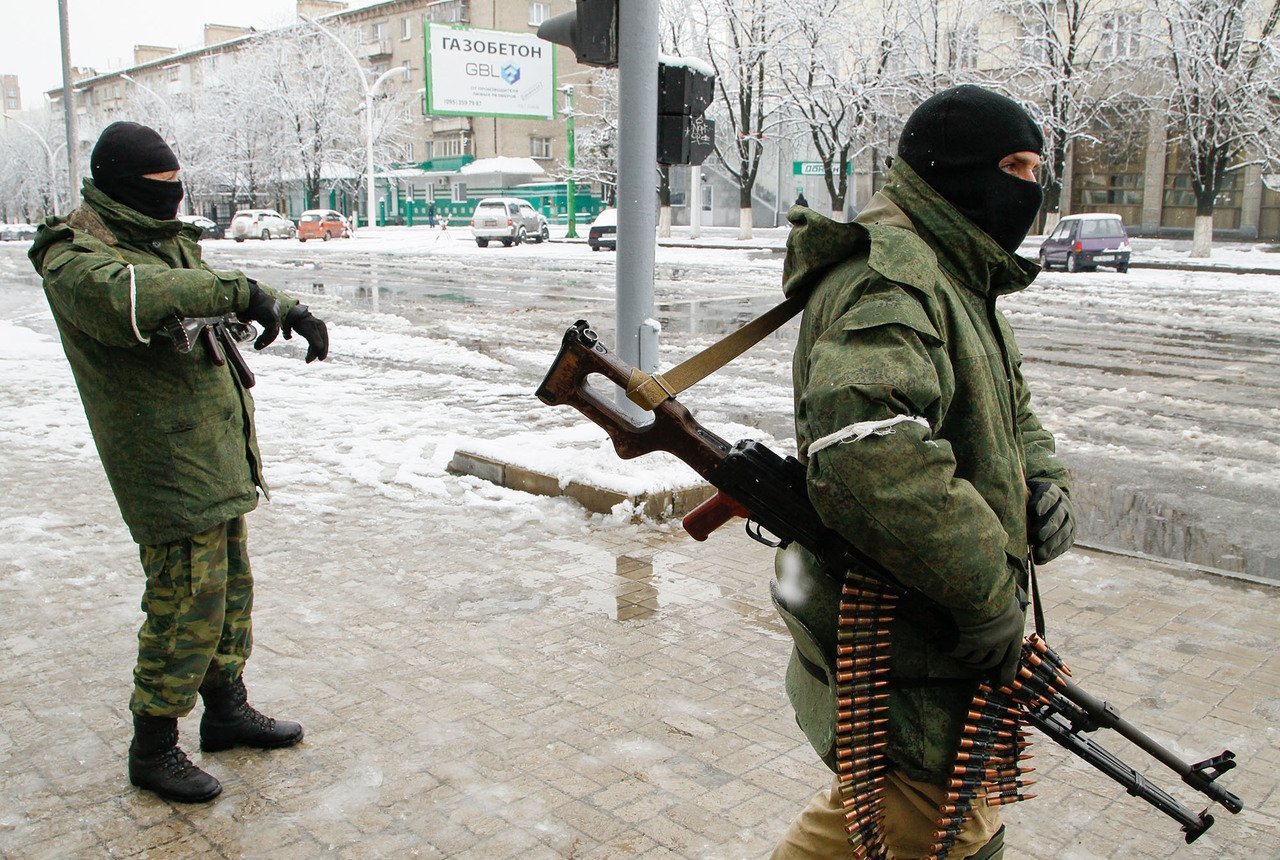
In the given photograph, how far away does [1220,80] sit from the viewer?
28609 millimetres

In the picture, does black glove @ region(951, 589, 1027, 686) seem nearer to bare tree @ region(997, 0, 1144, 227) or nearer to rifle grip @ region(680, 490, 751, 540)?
rifle grip @ region(680, 490, 751, 540)

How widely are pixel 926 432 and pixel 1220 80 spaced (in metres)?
31.9

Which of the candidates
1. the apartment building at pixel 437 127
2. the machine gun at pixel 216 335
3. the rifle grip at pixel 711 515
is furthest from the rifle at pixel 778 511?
the apartment building at pixel 437 127

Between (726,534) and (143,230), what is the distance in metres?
3.64

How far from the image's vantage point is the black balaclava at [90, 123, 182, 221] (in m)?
3.20

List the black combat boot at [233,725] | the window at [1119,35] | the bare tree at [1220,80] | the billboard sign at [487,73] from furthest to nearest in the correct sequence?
the billboard sign at [487,73], the window at [1119,35], the bare tree at [1220,80], the black combat boot at [233,725]

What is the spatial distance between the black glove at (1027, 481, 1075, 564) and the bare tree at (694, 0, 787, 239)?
1514 inches

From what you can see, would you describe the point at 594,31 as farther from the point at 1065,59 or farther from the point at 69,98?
the point at 1065,59

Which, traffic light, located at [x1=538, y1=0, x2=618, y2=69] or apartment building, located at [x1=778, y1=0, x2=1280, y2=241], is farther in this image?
apartment building, located at [x1=778, y1=0, x2=1280, y2=241]

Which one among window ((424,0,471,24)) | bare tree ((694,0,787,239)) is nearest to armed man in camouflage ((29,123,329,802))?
bare tree ((694,0,787,239))

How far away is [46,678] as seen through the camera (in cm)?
411

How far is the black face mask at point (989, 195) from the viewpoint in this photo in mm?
2023

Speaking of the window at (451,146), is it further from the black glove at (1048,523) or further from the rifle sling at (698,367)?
the black glove at (1048,523)

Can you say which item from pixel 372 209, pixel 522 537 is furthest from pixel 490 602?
pixel 372 209
